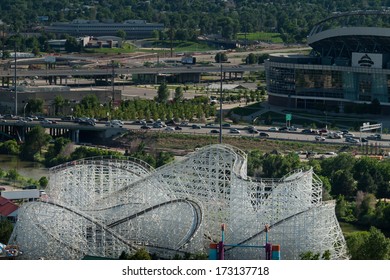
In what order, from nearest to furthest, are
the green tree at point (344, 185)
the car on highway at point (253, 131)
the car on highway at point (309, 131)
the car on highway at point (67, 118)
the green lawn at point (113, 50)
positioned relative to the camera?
the green tree at point (344, 185)
the car on highway at point (253, 131)
the car on highway at point (309, 131)
the car on highway at point (67, 118)
the green lawn at point (113, 50)

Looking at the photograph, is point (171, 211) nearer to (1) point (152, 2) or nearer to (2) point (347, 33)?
(2) point (347, 33)

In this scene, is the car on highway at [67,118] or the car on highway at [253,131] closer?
the car on highway at [253,131]

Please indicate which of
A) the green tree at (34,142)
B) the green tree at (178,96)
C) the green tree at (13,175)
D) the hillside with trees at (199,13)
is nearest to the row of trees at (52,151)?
the green tree at (34,142)

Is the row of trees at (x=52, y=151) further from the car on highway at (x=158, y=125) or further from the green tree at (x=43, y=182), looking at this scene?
the car on highway at (x=158, y=125)

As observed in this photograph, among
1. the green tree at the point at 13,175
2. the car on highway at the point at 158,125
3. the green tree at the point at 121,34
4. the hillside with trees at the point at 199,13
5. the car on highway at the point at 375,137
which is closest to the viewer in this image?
the green tree at the point at 13,175

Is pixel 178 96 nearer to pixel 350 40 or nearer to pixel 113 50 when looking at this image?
pixel 350 40

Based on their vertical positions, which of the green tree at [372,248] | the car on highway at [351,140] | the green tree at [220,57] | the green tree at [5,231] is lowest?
the green tree at [220,57]
